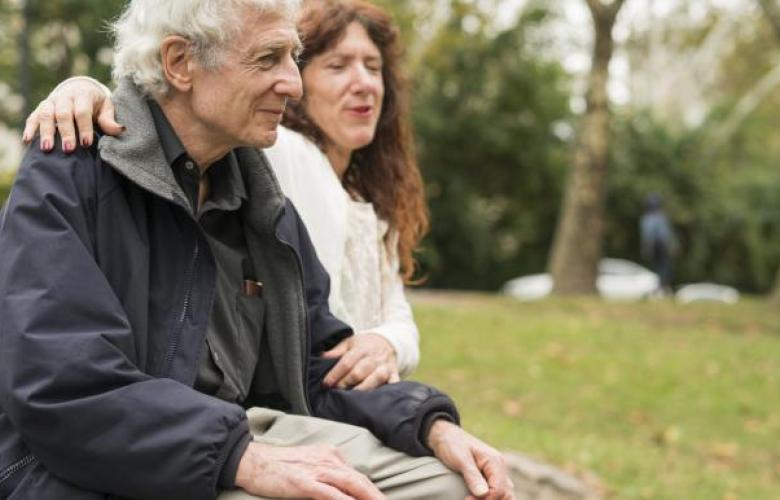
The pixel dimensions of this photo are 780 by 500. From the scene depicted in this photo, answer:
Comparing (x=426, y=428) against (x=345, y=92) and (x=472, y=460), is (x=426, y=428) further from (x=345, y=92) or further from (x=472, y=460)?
(x=345, y=92)

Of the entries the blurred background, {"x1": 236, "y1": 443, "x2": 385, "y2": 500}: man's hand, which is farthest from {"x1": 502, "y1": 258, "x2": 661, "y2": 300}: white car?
{"x1": 236, "y1": 443, "x2": 385, "y2": 500}: man's hand

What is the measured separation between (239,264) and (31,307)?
2.09 feet

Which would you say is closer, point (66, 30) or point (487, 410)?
point (487, 410)

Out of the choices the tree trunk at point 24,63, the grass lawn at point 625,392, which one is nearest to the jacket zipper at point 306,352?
the grass lawn at point 625,392

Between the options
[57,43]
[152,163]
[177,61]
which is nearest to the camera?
[152,163]

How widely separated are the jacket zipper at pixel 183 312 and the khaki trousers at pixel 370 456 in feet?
0.82

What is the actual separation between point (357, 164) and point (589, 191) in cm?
1349

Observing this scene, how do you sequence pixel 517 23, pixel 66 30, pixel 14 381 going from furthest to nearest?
pixel 517 23, pixel 66 30, pixel 14 381

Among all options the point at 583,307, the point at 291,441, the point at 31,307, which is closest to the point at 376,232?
the point at 291,441

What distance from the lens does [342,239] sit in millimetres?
3658

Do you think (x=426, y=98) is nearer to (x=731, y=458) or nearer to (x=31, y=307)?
(x=731, y=458)

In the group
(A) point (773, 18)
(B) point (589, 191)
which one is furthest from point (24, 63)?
(A) point (773, 18)

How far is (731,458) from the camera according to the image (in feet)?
26.7

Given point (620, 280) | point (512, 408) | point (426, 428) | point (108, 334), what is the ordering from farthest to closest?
point (620, 280) < point (512, 408) < point (426, 428) < point (108, 334)
